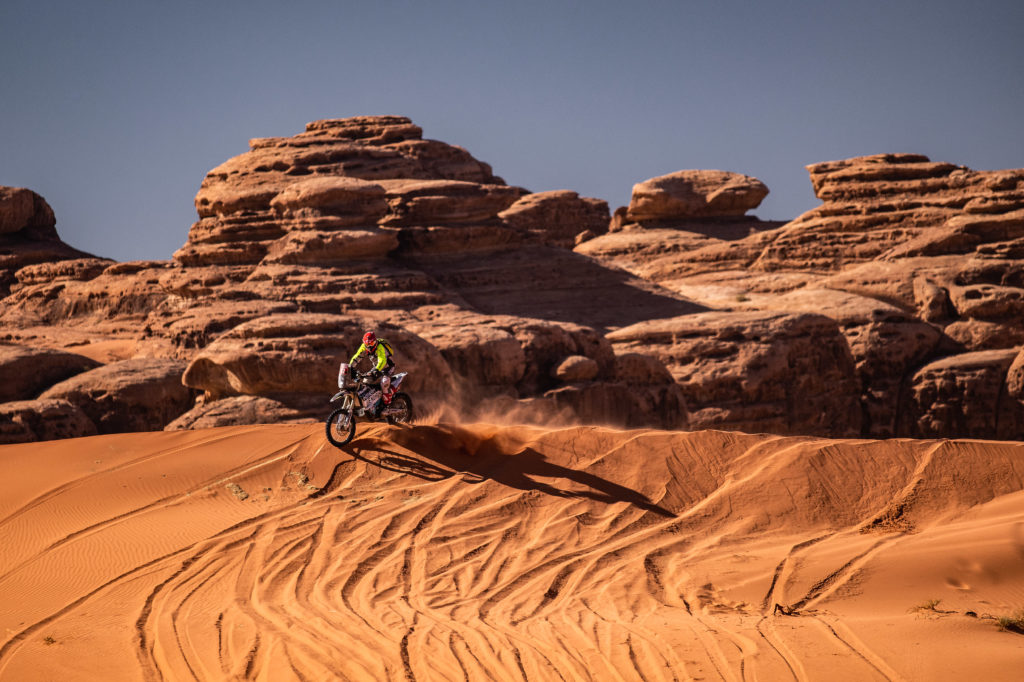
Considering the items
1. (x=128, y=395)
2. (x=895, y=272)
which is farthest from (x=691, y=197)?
(x=128, y=395)

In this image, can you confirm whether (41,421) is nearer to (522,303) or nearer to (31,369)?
(31,369)

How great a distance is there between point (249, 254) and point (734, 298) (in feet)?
51.1

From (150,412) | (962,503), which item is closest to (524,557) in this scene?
(962,503)

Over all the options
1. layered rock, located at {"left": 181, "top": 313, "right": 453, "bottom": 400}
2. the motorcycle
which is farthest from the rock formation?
the motorcycle

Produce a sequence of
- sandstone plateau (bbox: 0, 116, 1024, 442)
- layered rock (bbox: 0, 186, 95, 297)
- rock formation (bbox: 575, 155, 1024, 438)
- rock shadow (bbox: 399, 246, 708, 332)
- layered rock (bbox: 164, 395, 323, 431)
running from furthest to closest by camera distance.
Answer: layered rock (bbox: 0, 186, 95, 297) < rock shadow (bbox: 399, 246, 708, 332) < rock formation (bbox: 575, 155, 1024, 438) < sandstone plateau (bbox: 0, 116, 1024, 442) < layered rock (bbox: 164, 395, 323, 431)

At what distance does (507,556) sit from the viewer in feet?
28.0

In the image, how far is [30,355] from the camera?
16047mm

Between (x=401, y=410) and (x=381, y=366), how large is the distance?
2.35ft

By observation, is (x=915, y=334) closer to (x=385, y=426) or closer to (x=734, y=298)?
(x=734, y=298)

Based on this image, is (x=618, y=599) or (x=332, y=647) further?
(x=618, y=599)

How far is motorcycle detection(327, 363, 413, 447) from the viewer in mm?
10609

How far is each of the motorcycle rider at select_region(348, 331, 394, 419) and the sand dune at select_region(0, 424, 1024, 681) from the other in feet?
1.04

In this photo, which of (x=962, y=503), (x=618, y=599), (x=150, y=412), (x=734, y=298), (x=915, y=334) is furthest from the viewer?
(x=734, y=298)

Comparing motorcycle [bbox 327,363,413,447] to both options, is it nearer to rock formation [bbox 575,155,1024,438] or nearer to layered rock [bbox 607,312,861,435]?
layered rock [bbox 607,312,861,435]
